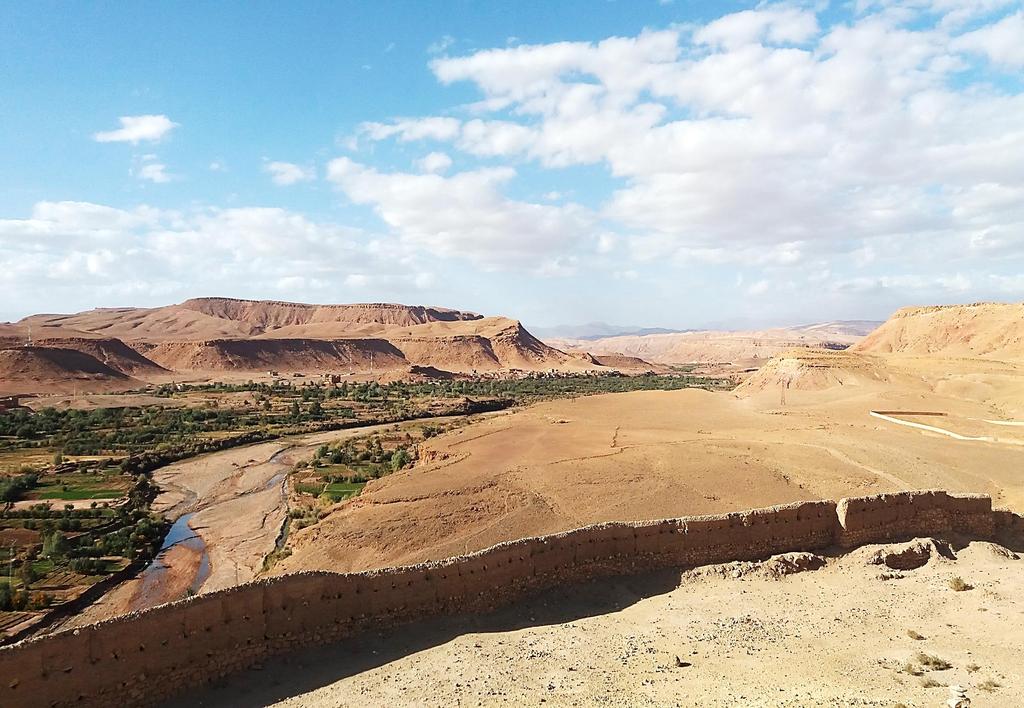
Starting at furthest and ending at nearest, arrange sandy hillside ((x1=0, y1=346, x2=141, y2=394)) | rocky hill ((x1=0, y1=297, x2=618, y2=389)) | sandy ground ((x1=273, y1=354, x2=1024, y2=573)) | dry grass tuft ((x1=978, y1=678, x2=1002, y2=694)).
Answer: rocky hill ((x1=0, y1=297, x2=618, y2=389)) → sandy hillside ((x1=0, y1=346, x2=141, y2=394)) → sandy ground ((x1=273, y1=354, x2=1024, y2=573)) → dry grass tuft ((x1=978, y1=678, x2=1002, y2=694))

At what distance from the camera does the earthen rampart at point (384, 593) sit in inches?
352

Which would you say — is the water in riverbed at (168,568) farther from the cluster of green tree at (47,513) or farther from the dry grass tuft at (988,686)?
the dry grass tuft at (988,686)

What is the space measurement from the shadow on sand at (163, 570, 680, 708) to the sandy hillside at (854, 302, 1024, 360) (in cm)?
6099

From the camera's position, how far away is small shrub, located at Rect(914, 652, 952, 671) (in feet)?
32.8

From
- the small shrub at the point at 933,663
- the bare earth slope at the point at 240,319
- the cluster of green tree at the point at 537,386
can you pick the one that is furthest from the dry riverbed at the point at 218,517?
the bare earth slope at the point at 240,319

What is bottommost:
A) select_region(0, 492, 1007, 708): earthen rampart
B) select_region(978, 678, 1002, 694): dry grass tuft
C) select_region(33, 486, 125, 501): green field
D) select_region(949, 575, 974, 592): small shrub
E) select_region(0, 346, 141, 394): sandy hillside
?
select_region(33, 486, 125, 501): green field

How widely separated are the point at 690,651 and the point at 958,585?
704 cm

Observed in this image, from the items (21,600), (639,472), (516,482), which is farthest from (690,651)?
(639,472)

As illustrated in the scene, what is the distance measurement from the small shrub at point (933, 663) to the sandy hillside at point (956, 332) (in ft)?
201

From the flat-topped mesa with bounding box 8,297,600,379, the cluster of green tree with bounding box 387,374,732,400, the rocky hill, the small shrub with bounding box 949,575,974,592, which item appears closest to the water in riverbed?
the small shrub with bounding box 949,575,974,592

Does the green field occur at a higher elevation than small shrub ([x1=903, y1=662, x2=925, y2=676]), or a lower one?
lower

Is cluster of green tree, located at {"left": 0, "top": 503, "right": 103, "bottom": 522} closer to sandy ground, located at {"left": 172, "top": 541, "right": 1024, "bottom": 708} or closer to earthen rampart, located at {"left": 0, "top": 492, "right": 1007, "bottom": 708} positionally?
earthen rampart, located at {"left": 0, "top": 492, "right": 1007, "bottom": 708}

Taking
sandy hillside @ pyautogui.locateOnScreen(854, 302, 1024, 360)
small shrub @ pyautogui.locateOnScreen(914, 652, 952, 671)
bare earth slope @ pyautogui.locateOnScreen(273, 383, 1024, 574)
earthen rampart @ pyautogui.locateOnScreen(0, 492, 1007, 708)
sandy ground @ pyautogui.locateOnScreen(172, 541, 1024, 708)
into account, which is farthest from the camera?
sandy hillside @ pyautogui.locateOnScreen(854, 302, 1024, 360)

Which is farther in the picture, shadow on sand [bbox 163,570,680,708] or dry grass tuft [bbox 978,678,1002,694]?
shadow on sand [bbox 163,570,680,708]
